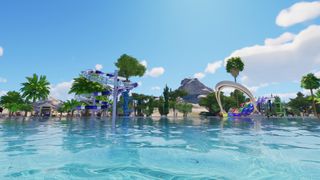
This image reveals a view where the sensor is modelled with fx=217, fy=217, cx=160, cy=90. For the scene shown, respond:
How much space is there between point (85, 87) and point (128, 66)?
50.0 ft

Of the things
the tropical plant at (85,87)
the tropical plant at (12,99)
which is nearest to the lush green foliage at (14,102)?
the tropical plant at (12,99)

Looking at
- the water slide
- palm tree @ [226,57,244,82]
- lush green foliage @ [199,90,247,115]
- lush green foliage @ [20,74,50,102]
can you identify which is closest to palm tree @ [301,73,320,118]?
palm tree @ [226,57,244,82]

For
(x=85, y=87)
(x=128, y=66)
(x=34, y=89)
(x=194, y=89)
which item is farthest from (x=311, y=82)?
(x=194, y=89)

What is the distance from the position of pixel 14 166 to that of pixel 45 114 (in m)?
56.8

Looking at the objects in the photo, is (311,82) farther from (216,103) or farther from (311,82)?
(216,103)

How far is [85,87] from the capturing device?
169 feet

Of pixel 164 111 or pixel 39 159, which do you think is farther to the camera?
pixel 164 111

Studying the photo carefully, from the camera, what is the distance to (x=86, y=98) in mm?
40844

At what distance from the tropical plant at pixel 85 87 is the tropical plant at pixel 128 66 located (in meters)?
11.9

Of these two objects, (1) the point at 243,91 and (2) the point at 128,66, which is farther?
(2) the point at 128,66

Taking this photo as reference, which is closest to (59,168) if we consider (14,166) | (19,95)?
(14,166)

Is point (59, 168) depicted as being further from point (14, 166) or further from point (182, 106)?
point (182, 106)

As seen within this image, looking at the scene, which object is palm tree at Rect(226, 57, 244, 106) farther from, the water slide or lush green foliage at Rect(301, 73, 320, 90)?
lush green foliage at Rect(301, 73, 320, 90)

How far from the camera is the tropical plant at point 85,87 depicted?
51.2 metres
